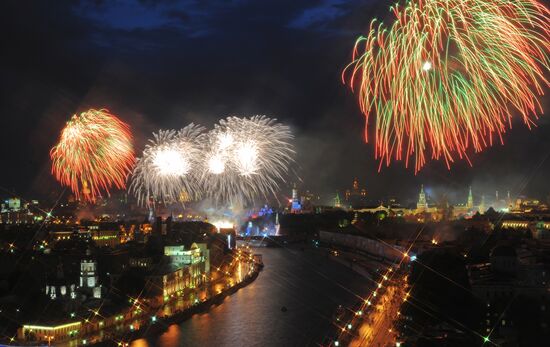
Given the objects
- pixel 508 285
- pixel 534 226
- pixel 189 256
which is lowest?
Answer: pixel 508 285

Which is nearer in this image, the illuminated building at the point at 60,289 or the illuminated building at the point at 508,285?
the illuminated building at the point at 508,285

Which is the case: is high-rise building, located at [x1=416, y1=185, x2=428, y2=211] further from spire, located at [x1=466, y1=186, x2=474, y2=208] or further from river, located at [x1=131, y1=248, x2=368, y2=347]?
river, located at [x1=131, y1=248, x2=368, y2=347]

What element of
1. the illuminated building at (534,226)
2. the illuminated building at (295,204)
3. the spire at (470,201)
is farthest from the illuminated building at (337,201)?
the illuminated building at (534,226)

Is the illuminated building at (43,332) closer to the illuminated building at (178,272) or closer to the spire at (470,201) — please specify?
the illuminated building at (178,272)

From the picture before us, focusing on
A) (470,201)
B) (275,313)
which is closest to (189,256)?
(275,313)

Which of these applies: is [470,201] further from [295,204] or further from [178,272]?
[178,272]

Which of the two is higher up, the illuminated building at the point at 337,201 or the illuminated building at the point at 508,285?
the illuminated building at the point at 337,201

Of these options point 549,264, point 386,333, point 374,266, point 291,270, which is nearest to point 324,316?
point 386,333

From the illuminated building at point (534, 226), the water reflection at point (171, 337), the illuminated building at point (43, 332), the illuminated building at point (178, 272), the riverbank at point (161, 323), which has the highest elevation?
the illuminated building at point (534, 226)

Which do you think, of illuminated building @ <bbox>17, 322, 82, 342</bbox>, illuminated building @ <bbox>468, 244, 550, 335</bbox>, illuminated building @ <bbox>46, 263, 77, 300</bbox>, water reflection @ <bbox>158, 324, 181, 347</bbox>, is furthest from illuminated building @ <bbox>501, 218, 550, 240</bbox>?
illuminated building @ <bbox>17, 322, 82, 342</bbox>
